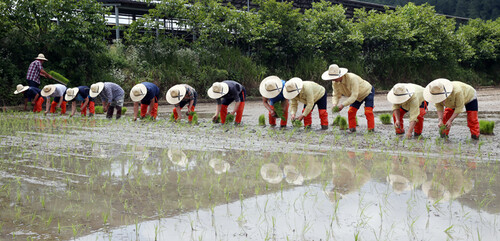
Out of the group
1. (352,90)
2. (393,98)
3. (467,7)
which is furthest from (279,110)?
(467,7)

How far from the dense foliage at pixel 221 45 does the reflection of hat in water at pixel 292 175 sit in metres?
14.7

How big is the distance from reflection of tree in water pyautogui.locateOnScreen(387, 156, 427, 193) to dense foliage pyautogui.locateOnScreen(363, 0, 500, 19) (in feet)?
180

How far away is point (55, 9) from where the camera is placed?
59.0 feet

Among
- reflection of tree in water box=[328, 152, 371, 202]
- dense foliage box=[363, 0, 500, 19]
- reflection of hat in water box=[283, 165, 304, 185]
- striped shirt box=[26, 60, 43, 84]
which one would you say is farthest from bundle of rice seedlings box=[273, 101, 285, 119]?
dense foliage box=[363, 0, 500, 19]

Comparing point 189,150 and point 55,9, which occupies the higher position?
point 55,9

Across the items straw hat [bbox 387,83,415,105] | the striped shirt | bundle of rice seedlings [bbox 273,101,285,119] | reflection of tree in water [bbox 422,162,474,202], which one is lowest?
reflection of tree in water [bbox 422,162,474,202]

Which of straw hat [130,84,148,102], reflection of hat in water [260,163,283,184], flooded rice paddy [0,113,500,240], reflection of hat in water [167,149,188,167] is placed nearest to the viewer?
flooded rice paddy [0,113,500,240]

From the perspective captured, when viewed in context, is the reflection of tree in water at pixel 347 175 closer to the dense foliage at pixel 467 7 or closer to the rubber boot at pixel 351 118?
the rubber boot at pixel 351 118

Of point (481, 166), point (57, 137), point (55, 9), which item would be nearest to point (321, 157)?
point (481, 166)

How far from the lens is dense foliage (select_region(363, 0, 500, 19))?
187ft

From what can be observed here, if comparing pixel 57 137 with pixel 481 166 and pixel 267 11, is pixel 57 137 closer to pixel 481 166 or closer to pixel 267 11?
pixel 481 166

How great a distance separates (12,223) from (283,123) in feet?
24.1

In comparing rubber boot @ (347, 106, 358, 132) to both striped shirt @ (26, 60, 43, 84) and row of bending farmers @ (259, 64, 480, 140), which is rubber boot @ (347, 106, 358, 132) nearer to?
row of bending farmers @ (259, 64, 480, 140)

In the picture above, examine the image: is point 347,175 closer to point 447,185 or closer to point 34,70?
point 447,185
